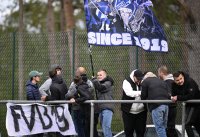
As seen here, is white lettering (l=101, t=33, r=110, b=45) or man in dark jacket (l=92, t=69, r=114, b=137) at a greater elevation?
white lettering (l=101, t=33, r=110, b=45)

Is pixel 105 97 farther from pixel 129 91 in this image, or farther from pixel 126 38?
pixel 126 38

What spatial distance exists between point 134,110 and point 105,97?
1010mm

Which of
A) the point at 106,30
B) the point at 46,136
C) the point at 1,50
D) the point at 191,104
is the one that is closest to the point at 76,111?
the point at 46,136

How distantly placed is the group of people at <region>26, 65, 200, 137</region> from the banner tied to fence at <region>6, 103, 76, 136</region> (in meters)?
0.25

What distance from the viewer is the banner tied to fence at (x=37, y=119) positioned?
641 inches

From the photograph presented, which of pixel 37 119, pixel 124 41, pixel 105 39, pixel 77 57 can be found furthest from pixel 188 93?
pixel 77 57

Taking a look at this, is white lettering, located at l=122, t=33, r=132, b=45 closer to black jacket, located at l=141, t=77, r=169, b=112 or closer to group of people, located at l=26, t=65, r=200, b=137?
group of people, located at l=26, t=65, r=200, b=137

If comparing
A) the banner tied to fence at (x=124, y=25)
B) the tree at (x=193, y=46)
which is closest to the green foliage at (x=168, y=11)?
the tree at (x=193, y=46)

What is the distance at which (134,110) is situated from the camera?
1562 centimetres

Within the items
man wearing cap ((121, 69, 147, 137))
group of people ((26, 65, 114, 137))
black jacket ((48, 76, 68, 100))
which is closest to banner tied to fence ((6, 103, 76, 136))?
group of people ((26, 65, 114, 137))

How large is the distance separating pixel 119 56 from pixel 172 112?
3.33 meters

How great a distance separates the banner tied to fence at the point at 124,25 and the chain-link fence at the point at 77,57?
958mm

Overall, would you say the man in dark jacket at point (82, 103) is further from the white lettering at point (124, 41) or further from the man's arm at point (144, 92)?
the man's arm at point (144, 92)

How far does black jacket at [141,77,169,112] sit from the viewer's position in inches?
594
